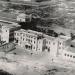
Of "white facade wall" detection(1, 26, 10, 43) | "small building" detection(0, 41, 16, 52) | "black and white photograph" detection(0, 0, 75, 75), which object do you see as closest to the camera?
"black and white photograph" detection(0, 0, 75, 75)

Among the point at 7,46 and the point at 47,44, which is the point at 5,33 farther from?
the point at 47,44

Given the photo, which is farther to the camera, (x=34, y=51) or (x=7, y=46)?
(x=7, y=46)

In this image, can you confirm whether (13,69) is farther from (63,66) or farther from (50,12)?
(50,12)

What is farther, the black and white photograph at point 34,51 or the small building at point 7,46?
the small building at point 7,46

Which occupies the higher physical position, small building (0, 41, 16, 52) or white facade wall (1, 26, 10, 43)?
white facade wall (1, 26, 10, 43)

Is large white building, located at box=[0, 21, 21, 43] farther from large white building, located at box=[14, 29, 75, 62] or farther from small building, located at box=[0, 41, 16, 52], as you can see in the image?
small building, located at box=[0, 41, 16, 52]

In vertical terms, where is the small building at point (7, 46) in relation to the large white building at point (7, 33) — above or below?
below

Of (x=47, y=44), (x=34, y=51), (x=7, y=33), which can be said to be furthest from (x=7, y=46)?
(x=47, y=44)

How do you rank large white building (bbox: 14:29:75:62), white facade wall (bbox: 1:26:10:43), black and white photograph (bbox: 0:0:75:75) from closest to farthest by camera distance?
black and white photograph (bbox: 0:0:75:75) → large white building (bbox: 14:29:75:62) → white facade wall (bbox: 1:26:10:43)

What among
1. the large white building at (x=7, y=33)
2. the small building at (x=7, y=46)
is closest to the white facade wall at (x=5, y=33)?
the large white building at (x=7, y=33)

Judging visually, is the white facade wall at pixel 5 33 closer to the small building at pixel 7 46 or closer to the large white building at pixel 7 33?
the large white building at pixel 7 33

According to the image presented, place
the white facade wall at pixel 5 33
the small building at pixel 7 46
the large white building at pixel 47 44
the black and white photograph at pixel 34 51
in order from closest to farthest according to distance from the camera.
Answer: the black and white photograph at pixel 34 51 < the large white building at pixel 47 44 < the small building at pixel 7 46 < the white facade wall at pixel 5 33

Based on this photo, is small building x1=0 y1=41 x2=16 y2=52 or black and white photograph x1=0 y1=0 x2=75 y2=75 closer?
black and white photograph x1=0 y1=0 x2=75 y2=75

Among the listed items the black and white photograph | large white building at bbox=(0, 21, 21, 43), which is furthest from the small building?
large white building at bbox=(0, 21, 21, 43)
